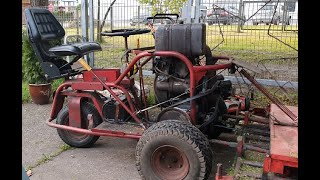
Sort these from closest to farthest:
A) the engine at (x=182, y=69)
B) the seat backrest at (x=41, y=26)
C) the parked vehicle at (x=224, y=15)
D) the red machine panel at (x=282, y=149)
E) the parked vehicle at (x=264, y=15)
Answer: the red machine panel at (x=282, y=149), the engine at (x=182, y=69), the seat backrest at (x=41, y=26), the parked vehicle at (x=224, y=15), the parked vehicle at (x=264, y=15)

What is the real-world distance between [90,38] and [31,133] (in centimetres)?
280

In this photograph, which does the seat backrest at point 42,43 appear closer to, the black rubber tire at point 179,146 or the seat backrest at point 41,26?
the seat backrest at point 41,26

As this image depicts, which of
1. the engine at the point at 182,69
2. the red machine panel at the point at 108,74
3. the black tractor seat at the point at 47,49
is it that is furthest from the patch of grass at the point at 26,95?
the engine at the point at 182,69

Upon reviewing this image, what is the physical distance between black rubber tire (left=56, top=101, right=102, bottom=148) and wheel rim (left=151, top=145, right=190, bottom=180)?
1151mm

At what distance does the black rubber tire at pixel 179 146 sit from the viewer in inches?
130

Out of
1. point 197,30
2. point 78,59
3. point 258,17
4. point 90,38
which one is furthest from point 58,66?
point 258,17

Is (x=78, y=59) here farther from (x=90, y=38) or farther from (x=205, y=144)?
(x=90, y=38)

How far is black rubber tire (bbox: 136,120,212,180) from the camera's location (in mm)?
3303

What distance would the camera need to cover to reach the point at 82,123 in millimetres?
4395

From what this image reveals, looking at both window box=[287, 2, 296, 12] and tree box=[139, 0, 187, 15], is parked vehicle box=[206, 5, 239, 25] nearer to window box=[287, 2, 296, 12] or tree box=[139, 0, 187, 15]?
window box=[287, 2, 296, 12]

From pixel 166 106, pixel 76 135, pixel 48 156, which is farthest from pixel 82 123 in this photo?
pixel 166 106

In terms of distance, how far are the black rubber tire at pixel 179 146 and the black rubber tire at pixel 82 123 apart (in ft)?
3.53

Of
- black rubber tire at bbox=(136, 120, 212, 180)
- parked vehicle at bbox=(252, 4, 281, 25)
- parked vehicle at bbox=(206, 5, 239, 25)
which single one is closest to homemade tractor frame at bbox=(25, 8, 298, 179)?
black rubber tire at bbox=(136, 120, 212, 180)
